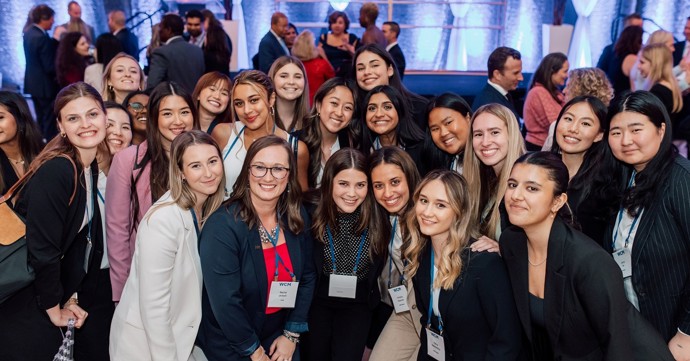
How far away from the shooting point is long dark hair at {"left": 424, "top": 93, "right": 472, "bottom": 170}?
3.60 meters

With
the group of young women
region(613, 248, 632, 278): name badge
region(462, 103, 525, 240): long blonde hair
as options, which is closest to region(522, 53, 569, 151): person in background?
the group of young women

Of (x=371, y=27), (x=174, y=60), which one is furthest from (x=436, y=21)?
(x=174, y=60)

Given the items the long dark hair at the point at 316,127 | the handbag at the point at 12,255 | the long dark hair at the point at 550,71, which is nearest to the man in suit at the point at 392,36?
the long dark hair at the point at 550,71

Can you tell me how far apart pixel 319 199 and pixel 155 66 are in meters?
3.05

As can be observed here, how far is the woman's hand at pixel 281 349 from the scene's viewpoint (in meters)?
2.97

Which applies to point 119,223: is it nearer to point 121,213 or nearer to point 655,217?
point 121,213

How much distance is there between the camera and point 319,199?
3.37 meters

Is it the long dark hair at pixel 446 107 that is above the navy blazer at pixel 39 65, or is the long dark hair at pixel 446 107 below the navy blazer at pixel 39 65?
below

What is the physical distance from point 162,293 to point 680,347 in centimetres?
219

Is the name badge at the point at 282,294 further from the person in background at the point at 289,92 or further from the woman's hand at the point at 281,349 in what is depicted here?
the person in background at the point at 289,92

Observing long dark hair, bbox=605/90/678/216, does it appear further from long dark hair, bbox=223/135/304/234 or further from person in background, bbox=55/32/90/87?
person in background, bbox=55/32/90/87

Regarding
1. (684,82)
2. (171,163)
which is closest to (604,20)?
(684,82)

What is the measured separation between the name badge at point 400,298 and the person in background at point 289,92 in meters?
1.47

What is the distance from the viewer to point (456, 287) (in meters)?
2.63
